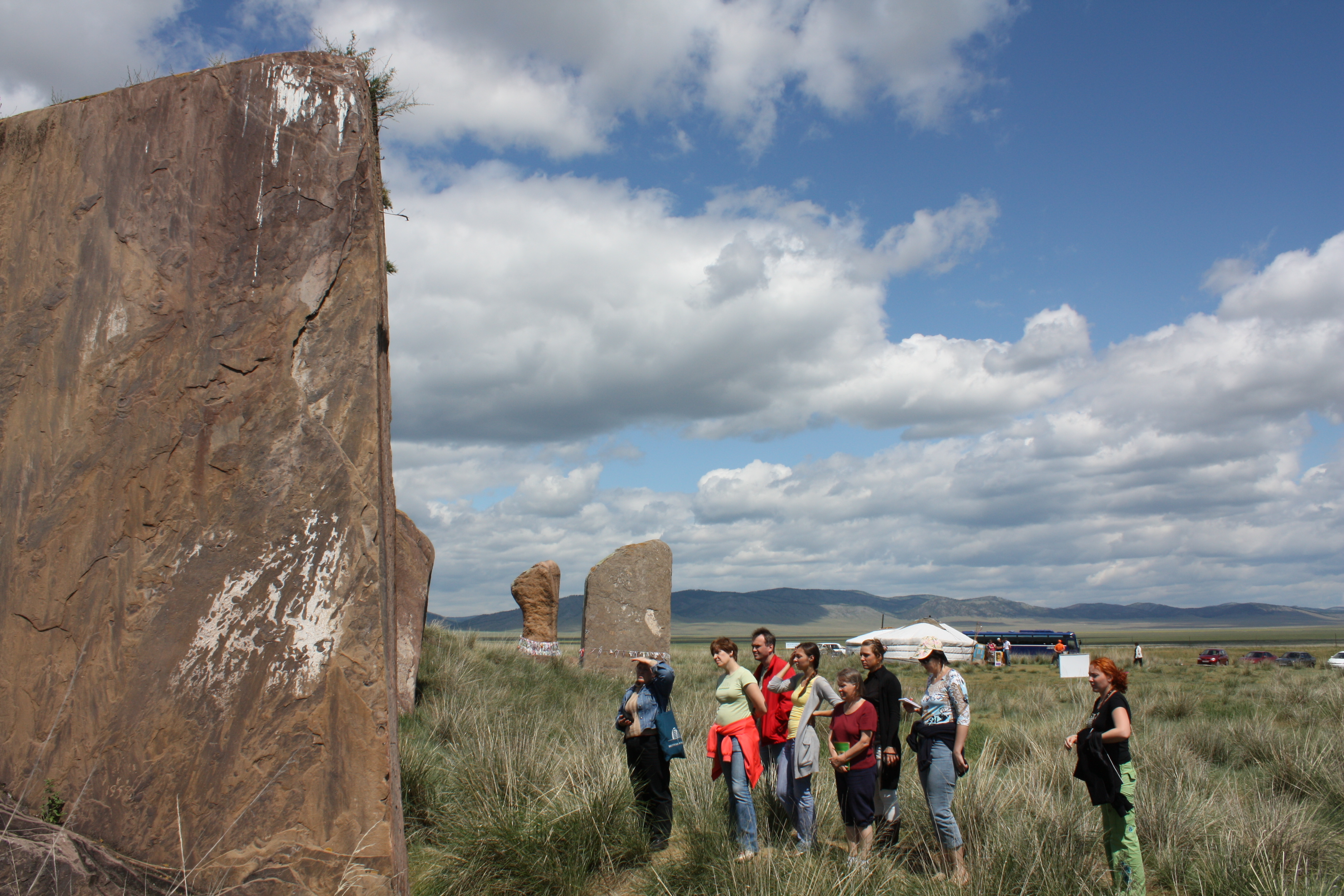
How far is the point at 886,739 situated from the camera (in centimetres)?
539

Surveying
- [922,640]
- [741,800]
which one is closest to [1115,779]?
[741,800]

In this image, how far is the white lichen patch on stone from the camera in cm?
293

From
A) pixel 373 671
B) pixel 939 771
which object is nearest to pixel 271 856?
pixel 373 671

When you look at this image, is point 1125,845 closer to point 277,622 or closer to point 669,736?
point 669,736

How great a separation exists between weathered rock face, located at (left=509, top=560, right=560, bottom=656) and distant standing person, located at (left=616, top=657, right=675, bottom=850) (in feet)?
40.2

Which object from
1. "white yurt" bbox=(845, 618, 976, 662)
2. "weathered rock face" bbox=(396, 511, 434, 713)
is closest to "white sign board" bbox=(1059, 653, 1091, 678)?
"white yurt" bbox=(845, 618, 976, 662)

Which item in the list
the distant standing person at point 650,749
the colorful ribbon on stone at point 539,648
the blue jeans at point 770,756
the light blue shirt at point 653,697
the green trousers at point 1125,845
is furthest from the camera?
the colorful ribbon on stone at point 539,648

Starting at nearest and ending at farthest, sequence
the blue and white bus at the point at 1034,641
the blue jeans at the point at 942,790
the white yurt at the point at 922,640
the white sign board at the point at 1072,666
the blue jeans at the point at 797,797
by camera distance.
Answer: the blue jeans at the point at 942,790 → the blue jeans at the point at 797,797 → the white sign board at the point at 1072,666 → the white yurt at the point at 922,640 → the blue and white bus at the point at 1034,641

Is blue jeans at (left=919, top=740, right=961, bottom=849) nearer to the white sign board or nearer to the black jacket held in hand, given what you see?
the black jacket held in hand

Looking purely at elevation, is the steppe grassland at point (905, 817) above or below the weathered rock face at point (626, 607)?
below

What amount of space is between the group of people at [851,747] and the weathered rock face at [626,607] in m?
10.0

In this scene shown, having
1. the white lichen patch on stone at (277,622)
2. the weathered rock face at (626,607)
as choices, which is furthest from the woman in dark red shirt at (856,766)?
the weathered rock face at (626,607)

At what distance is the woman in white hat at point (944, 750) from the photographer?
4.80m

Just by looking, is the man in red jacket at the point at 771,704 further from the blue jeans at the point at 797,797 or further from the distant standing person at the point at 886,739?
the distant standing person at the point at 886,739
